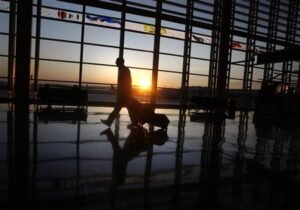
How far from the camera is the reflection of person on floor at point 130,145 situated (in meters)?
3.71

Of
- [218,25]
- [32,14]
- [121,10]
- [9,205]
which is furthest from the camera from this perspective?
[218,25]

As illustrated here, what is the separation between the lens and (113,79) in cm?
1638

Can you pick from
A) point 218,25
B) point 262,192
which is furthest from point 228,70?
point 262,192

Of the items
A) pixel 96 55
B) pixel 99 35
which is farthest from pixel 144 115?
pixel 99 35

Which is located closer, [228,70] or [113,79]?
[113,79]

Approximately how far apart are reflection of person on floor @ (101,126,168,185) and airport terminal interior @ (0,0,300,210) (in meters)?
0.02

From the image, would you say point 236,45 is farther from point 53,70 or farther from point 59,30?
point 53,70

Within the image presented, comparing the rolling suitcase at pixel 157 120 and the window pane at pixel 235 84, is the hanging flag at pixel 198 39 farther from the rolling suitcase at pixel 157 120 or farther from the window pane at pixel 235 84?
the rolling suitcase at pixel 157 120

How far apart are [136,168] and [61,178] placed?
942 millimetres

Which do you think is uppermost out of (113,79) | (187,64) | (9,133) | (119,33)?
(119,33)

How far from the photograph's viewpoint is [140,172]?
12.2ft

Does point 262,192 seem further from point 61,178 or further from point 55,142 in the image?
point 55,142

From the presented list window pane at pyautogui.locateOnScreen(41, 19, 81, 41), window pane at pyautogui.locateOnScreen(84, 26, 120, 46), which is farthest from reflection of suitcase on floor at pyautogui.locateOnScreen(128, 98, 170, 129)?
window pane at pyautogui.locateOnScreen(84, 26, 120, 46)

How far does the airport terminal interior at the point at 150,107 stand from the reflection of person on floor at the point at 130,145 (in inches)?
0.9
